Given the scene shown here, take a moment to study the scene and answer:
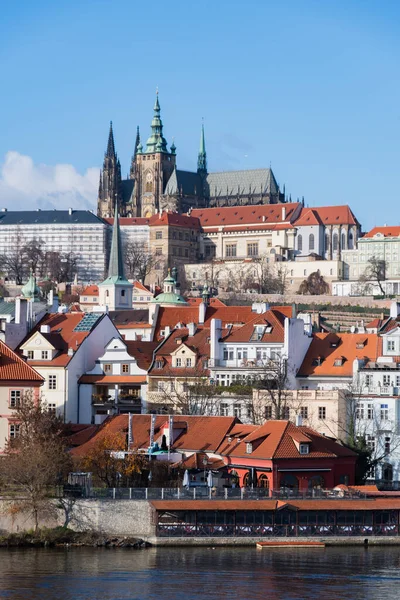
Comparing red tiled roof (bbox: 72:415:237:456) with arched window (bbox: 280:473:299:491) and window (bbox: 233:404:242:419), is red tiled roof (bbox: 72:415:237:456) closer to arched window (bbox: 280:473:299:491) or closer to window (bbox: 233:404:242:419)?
arched window (bbox: 280:473:299:491)

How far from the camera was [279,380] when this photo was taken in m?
69.5

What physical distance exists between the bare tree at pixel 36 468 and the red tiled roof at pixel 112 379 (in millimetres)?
11848

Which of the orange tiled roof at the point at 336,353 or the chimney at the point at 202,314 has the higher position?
the chimney at the point at 202,314

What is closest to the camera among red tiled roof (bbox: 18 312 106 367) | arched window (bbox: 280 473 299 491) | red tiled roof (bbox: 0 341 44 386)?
arched window (bbox: 280 473 299 491)

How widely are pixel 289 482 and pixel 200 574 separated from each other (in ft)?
33.8

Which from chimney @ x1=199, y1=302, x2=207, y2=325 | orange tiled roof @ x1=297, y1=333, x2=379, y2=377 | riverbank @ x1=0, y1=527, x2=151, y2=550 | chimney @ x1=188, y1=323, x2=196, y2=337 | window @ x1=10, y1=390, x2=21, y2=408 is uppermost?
chimney @ x1=199, y1=302, x2=207, y2=325

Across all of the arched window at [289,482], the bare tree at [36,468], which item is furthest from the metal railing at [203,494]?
the arched window at [289,482]

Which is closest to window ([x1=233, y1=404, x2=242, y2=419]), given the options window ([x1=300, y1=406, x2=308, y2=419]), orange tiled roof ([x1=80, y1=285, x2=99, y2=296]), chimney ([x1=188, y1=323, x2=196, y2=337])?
window ([x1=300, y1=406, x2=308, y2=419])

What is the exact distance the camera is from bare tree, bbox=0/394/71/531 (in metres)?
56.5

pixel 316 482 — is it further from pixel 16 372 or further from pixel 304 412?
pixel 16 372

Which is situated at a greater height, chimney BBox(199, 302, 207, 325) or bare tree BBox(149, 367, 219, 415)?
chimney BBox(199, 302, 207, 325)

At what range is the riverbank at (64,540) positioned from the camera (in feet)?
182

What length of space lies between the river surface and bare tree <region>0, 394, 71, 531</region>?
7.28 feet

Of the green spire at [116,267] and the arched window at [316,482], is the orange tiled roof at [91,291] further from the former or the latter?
the arched window at [316,482]
